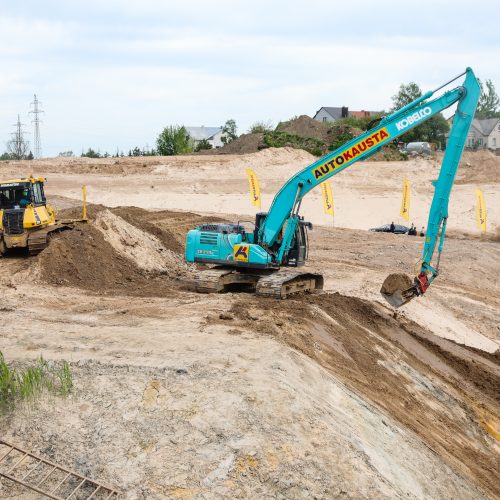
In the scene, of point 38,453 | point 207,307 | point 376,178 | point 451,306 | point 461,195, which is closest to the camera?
point 38,453

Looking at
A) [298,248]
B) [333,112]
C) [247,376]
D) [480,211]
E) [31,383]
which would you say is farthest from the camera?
[333,112]

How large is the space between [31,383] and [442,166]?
9952 mm

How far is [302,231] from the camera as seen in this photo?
57.7 feet

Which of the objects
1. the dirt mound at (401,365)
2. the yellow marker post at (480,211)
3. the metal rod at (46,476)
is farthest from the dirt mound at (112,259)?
the yellow marker post at (480,211)

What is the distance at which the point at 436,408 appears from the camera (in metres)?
13.3

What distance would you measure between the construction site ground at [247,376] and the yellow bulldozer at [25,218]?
60cm

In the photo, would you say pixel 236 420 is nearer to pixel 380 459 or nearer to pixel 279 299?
pixel 380 459

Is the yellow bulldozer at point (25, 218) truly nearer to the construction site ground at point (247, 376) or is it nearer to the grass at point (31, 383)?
the construction site ground at point (247, 376)

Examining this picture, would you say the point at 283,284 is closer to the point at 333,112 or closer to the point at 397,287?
the point at 397,287

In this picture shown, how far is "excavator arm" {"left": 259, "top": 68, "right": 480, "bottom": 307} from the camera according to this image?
50.5 feet

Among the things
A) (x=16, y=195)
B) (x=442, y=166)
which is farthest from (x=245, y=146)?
(x=442, y=166)

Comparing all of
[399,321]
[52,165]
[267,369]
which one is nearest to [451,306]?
[399,321]

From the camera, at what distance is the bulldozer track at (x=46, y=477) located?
772 cm

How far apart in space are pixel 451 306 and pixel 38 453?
15808 millimetres
